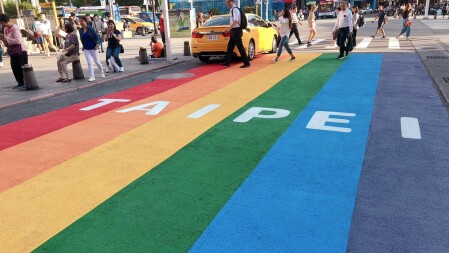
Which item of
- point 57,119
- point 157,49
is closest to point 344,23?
point 157,49

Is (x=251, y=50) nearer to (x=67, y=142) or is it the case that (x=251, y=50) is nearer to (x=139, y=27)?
(x=67, y=142)

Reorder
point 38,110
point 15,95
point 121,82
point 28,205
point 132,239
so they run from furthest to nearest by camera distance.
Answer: point 121,82
point 15,95
point 38,110
point 28,205
point 132,239

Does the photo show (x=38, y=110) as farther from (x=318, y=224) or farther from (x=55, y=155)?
(x=318, y=224)

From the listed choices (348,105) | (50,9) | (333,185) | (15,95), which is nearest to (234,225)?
(333,185)

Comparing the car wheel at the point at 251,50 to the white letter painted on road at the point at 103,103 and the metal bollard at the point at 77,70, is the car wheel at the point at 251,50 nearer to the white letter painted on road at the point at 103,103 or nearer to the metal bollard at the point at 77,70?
the metal bollard at the point at 77,70

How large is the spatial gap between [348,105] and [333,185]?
355 cm

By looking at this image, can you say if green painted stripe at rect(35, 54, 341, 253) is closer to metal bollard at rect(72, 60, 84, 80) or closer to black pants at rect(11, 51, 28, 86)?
metal bollard at rect(72, 60, 84, 80)

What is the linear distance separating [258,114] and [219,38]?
678 cm

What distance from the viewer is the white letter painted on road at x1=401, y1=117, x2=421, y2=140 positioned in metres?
5.41

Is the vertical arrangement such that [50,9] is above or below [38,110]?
above

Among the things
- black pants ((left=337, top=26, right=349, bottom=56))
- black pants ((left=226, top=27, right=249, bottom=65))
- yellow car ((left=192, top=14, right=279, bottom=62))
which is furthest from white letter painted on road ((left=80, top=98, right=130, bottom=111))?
black pants ((left=337, top=26, right=349, bottom=56))

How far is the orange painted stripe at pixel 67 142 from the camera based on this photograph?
480cm

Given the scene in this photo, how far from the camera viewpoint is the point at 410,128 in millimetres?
5754

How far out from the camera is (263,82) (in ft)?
32.0
